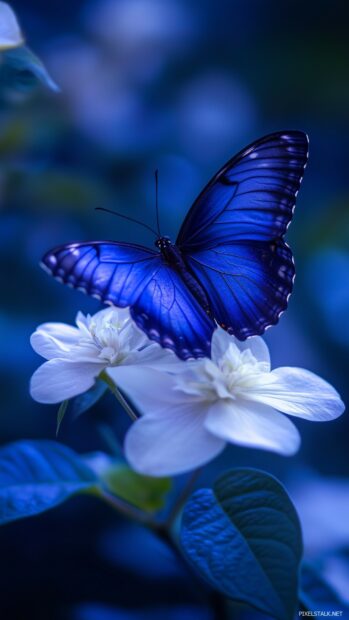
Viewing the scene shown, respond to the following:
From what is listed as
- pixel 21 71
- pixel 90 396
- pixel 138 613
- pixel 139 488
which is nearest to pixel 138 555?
pixel 138 613

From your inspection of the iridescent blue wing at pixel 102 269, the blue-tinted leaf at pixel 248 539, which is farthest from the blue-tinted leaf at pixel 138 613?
the iridescent blue wing at pixel 102 269

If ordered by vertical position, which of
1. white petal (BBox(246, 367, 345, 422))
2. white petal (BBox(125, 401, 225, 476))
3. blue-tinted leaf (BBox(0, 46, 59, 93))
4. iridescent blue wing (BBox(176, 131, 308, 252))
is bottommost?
white petal (BBox(125, 401, 225, 476))

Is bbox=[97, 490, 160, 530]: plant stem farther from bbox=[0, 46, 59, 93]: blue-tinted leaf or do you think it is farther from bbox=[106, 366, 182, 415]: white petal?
bbox=[0, 46, 59, 93]: blue-tinted leaf

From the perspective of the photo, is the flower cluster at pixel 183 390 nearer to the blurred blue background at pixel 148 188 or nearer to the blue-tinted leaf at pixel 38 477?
the blue-tinted leaf at pixel 38 477

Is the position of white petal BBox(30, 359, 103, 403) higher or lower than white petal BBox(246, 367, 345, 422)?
lower

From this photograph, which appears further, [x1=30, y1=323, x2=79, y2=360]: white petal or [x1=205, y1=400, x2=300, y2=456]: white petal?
[x1=30, y1=323, x2=79, y2=360]: white petal

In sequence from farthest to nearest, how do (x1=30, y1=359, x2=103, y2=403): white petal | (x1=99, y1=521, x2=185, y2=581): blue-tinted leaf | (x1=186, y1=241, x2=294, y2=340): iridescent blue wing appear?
1. (x1=99, y1=521, x2=185, y2=581): blue-tinted leaf
2. (x1=186, y1=241, x2=294, y2=340): iridescent blue wing
3. (x1=30, y1=359, x2=103, y2=403): white petal

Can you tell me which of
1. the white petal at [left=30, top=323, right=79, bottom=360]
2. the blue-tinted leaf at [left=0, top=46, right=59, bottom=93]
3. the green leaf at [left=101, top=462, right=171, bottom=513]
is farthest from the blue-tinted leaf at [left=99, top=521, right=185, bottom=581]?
the blue-tinted leaf at [left=0, top=46, right=59, bottom=93]
